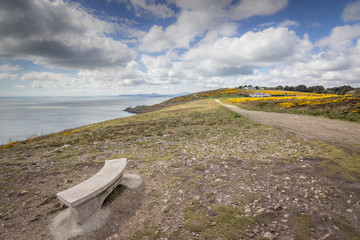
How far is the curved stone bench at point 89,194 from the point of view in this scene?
5.02 m

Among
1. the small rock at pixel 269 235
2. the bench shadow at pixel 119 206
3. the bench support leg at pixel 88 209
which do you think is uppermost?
the small rock at pixel 269 235

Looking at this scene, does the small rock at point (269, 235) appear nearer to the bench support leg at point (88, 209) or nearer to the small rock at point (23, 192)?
the bench support leg at point (88, 209)

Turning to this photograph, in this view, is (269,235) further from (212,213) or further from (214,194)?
(214,194)

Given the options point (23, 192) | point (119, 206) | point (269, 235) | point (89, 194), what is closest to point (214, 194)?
point (269, 235)

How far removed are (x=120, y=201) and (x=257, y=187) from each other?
220 inches

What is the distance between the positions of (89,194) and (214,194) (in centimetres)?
456

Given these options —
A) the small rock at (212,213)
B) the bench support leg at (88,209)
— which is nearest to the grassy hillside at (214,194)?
the small rock at (212,213)

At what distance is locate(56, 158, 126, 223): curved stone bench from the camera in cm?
502

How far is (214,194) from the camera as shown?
596 centimetres

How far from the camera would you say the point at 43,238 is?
15.8 ft

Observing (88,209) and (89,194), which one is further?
(88,209)

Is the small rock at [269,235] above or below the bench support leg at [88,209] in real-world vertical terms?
above

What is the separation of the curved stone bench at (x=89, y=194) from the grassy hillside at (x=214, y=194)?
0.53 m

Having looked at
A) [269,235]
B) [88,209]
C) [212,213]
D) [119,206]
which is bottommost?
[119,206]
